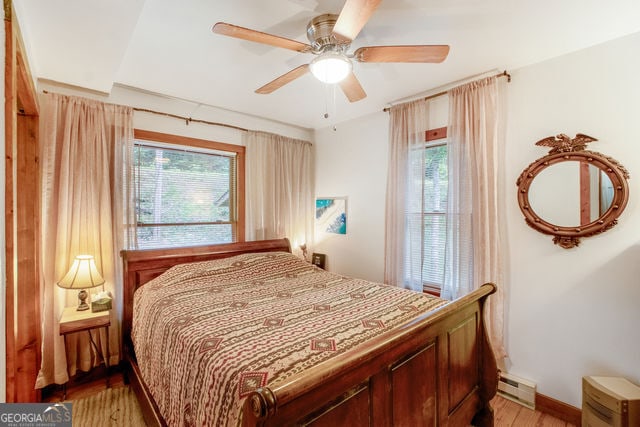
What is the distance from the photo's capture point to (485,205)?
237 centimetres

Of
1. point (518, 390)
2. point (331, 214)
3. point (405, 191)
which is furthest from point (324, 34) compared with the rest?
point (518, 390)

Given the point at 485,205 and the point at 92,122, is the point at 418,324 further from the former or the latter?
the point at 92,122

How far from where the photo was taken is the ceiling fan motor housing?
5.35ft

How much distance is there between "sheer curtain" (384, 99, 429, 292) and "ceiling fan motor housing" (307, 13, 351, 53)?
1365 millimetres

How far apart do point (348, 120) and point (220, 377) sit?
10.5 feet

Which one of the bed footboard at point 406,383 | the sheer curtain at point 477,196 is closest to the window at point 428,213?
the sheer curtain at point 477,196

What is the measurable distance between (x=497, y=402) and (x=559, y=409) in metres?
0.39

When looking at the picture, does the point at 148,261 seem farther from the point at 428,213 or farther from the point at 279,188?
the point at 428,213

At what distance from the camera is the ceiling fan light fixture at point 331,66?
1.63 metres

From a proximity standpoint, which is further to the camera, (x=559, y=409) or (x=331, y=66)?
(x=559, y=409)

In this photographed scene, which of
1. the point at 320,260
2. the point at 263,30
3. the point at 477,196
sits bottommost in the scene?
the point at 320,260

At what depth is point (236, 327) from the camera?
5.22ft

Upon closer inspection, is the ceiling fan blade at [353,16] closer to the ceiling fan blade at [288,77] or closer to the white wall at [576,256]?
the ceiling fan blade at [288,77]

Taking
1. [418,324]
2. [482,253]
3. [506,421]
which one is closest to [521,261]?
[482,253]
